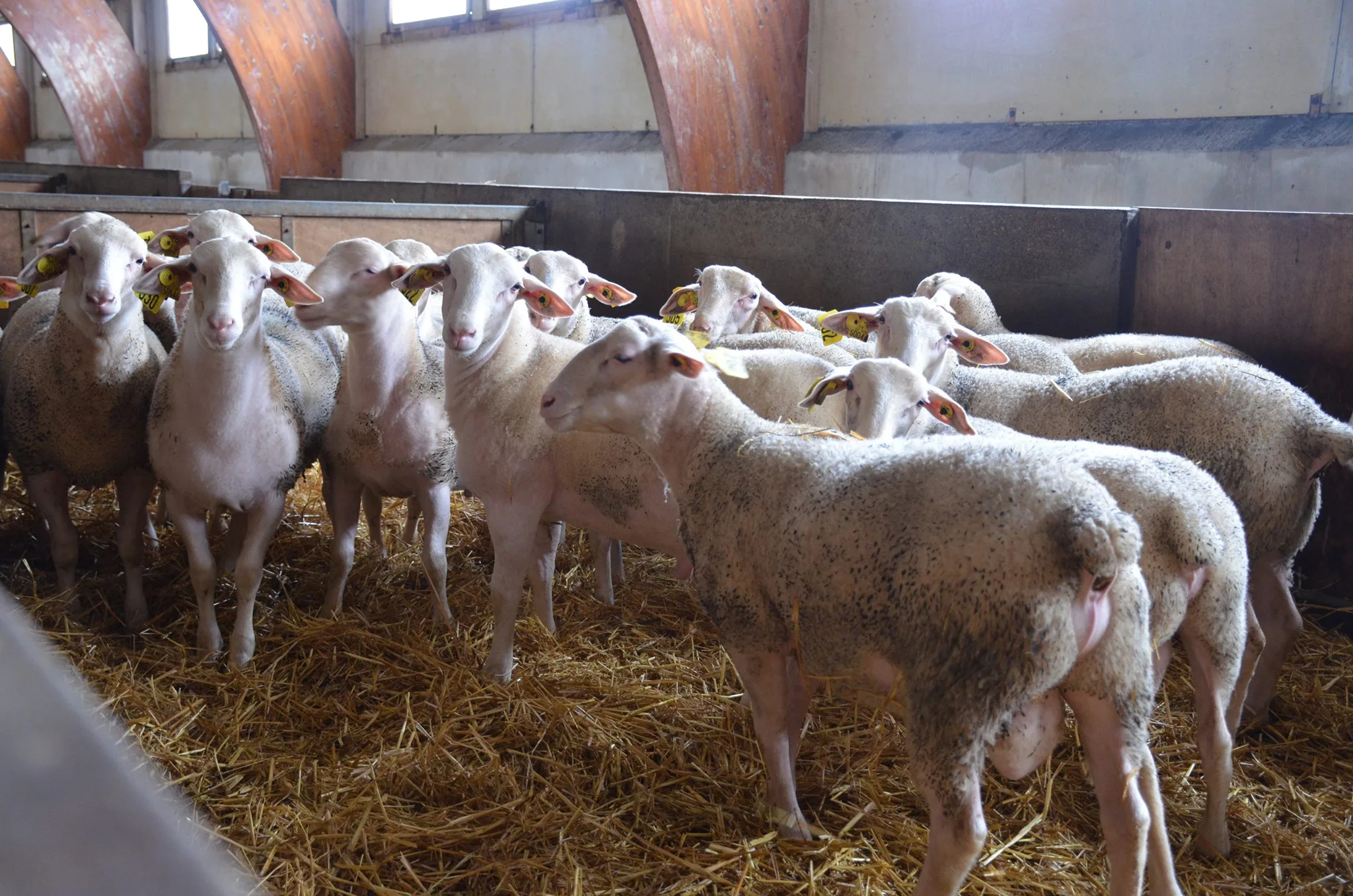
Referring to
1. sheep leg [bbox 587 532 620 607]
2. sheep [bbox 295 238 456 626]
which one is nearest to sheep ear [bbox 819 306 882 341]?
sheep leg [bbox 587 532 620 607]

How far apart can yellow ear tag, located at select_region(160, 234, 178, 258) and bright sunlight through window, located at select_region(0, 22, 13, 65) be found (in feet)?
78.6

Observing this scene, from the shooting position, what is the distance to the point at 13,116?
22781mm

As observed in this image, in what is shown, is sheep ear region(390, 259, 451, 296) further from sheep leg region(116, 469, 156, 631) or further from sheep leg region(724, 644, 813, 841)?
sheep leg region(724, 644, 813, 841)

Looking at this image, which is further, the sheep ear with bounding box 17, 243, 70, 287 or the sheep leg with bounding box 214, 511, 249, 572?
the sheep leg with bounding box 214, 511, 249, 572

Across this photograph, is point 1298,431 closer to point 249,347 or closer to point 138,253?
point 249,347

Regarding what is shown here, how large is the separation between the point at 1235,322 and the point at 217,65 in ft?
56.3

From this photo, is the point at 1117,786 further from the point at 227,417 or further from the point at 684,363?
the point at 227,417

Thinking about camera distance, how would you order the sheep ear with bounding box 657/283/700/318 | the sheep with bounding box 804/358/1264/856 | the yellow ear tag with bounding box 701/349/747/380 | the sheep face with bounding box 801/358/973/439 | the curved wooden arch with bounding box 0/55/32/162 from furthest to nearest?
the curved wooden arch with bounding box 0/55/32/162, the sheep ear with bounding box 657/283/700/318, the sheep face with bounding box 801/358/973/439, the yellow ear tag with bounding box 701/349/747/380, the sheep with bounding box 804/358/1264/856

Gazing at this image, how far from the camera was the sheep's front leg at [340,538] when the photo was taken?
393 centimetres

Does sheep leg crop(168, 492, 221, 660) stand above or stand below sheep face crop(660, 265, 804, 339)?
below

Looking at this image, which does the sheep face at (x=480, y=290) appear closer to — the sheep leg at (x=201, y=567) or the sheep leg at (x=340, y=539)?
the sheep leg at (x=340, y=539)

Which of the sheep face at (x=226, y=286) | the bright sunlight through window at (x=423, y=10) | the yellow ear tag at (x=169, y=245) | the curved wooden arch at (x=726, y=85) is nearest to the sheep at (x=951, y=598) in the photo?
the sheep face at (x=226, y=286)

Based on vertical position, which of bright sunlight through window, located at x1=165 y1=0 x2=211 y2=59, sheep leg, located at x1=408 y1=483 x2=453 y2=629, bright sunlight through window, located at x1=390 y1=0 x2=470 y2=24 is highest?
bright sunlight through window, located at x1=165 y1=0 x2=211 y2=59

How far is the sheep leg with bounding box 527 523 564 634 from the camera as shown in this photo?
3.83m
